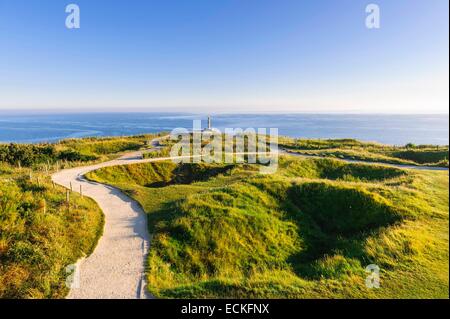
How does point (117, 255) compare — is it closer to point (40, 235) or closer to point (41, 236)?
point (41, 236)

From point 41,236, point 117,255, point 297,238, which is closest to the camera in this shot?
point 117,255

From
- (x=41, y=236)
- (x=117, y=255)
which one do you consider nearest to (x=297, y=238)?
(x=117, y=255)

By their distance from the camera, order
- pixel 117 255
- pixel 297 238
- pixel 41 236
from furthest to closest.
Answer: pixel 297 238
pixel 41 236
pixel 117 255

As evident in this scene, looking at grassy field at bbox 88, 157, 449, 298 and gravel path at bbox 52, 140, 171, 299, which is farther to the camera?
grassy field at bbox 88, 157, 449, 298

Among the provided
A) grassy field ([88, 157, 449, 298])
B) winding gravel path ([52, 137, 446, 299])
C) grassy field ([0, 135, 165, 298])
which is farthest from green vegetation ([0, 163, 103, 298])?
grassy field ([88, 157, 449, 298])

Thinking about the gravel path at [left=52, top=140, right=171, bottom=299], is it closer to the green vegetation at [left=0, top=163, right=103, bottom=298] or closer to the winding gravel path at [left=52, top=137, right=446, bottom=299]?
the winding gravel path at [left=52, top=137, right=446, bottom=299]
